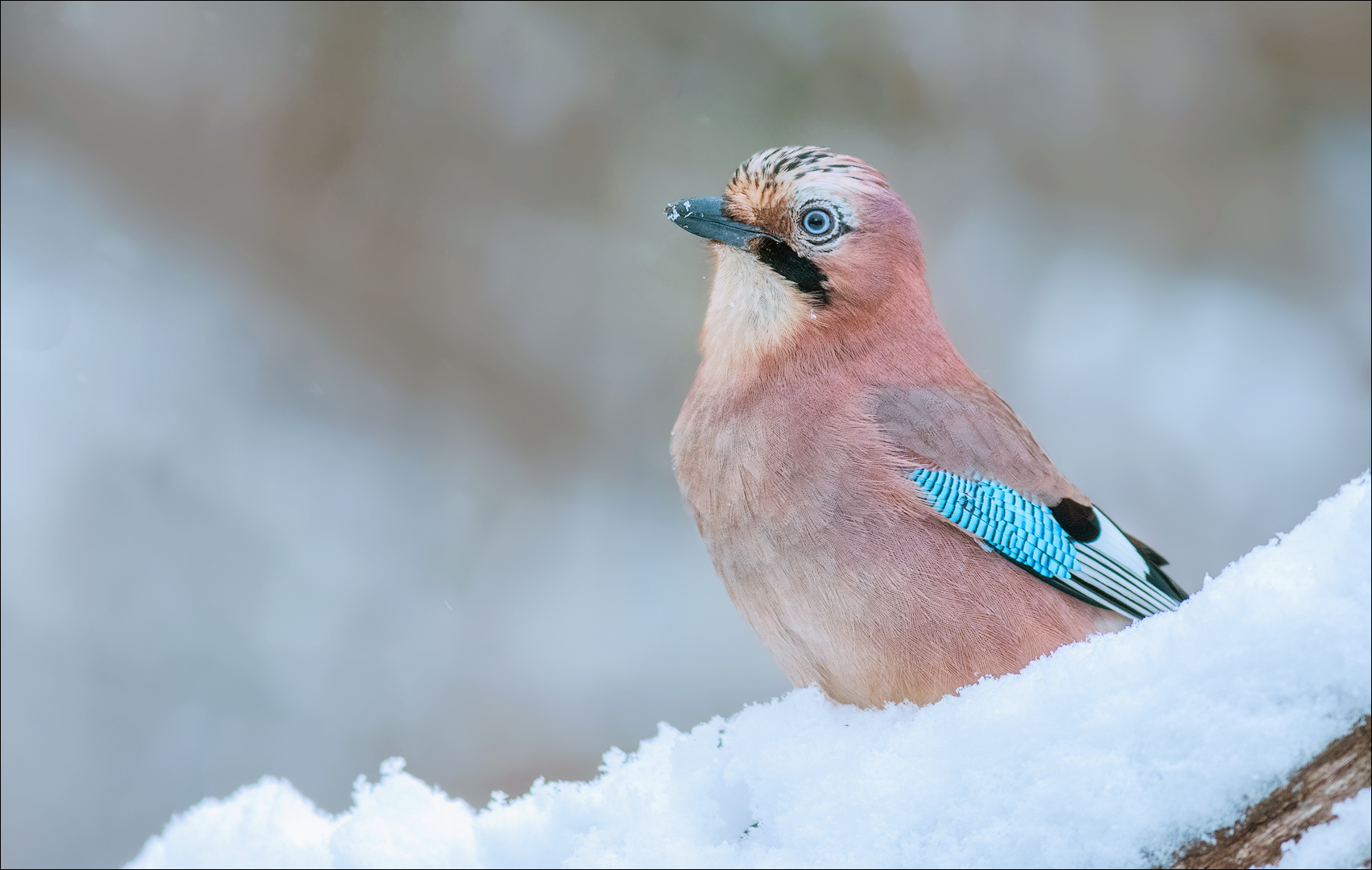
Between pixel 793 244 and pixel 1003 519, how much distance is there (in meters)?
Answer: 0.71

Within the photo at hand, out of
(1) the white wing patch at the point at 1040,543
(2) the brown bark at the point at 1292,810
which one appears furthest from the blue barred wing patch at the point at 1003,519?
(2) the brown bark at the point at 1292,810

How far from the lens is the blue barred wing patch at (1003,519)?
6.99 ft

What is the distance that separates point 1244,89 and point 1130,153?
1.99 ft

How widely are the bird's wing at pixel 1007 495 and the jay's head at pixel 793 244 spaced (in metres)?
0.23

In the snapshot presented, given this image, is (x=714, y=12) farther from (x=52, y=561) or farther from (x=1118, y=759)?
(x=1118, y=759)

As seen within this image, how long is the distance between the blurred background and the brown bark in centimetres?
336

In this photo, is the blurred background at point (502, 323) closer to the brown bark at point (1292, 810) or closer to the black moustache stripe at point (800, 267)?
the black moustache stripe at point (800, 267)

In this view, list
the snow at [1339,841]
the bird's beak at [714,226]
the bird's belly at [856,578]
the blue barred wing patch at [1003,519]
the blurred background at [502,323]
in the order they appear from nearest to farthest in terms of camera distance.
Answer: the snow at [1339,841], the bird's belly at [856,578], the blue barred wing patch at [1003,519], the bird's beak at [714,226], the blurred background at [502,323]

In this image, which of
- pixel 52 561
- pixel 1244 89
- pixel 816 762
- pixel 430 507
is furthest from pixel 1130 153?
pixel 52 561

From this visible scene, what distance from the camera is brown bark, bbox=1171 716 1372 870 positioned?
1176mm

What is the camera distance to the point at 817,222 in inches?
89.7

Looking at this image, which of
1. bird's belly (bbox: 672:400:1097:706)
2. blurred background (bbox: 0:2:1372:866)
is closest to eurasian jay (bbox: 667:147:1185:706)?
bird's belly (bbox: 672:400:1097:706)

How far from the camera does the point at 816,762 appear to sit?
1644 millimetres

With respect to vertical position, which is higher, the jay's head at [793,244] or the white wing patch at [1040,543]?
the jay's head at [793,244]
